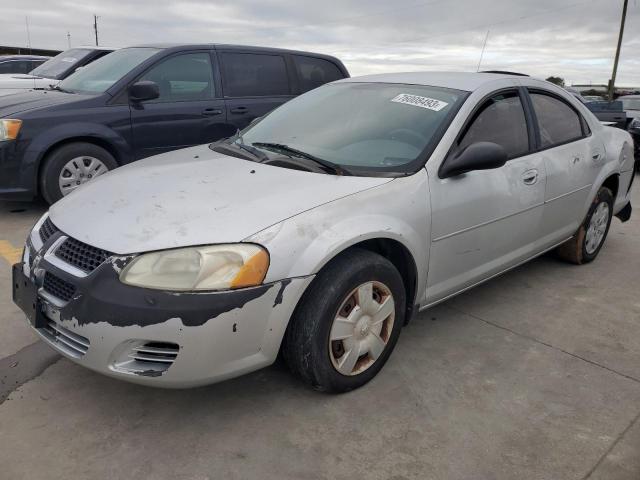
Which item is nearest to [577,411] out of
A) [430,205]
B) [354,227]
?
[430,205]

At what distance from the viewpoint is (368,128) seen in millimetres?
3041

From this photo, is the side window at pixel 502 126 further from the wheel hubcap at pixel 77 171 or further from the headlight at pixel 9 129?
the headlight at pixel 9 129

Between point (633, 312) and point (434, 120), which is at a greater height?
point (434, 120)

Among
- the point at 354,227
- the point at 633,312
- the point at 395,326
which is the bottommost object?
the point at 633,312

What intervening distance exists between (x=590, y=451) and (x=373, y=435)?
2.91 feet

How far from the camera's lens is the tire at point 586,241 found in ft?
13.8

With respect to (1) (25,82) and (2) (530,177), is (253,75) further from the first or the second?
(2) (530,177)

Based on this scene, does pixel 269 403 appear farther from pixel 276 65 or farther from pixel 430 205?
pixel 276 65

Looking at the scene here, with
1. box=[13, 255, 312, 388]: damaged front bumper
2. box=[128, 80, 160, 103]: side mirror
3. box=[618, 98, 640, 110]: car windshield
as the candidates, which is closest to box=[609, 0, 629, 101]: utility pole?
box=[618, 98, 640, 110]: car windshield

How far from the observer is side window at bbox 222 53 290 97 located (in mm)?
Result: 5983

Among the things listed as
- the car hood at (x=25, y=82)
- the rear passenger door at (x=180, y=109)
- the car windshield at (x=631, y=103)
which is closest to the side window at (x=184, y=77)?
the rear passenger door at (x=180, y=109)

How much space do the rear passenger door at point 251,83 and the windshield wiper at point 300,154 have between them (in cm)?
284

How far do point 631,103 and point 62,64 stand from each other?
1170 centimetres

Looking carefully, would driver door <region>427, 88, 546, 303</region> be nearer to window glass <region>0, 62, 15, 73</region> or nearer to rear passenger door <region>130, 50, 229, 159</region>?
rear passenger door <region>130, 50, 229, 159</region>
